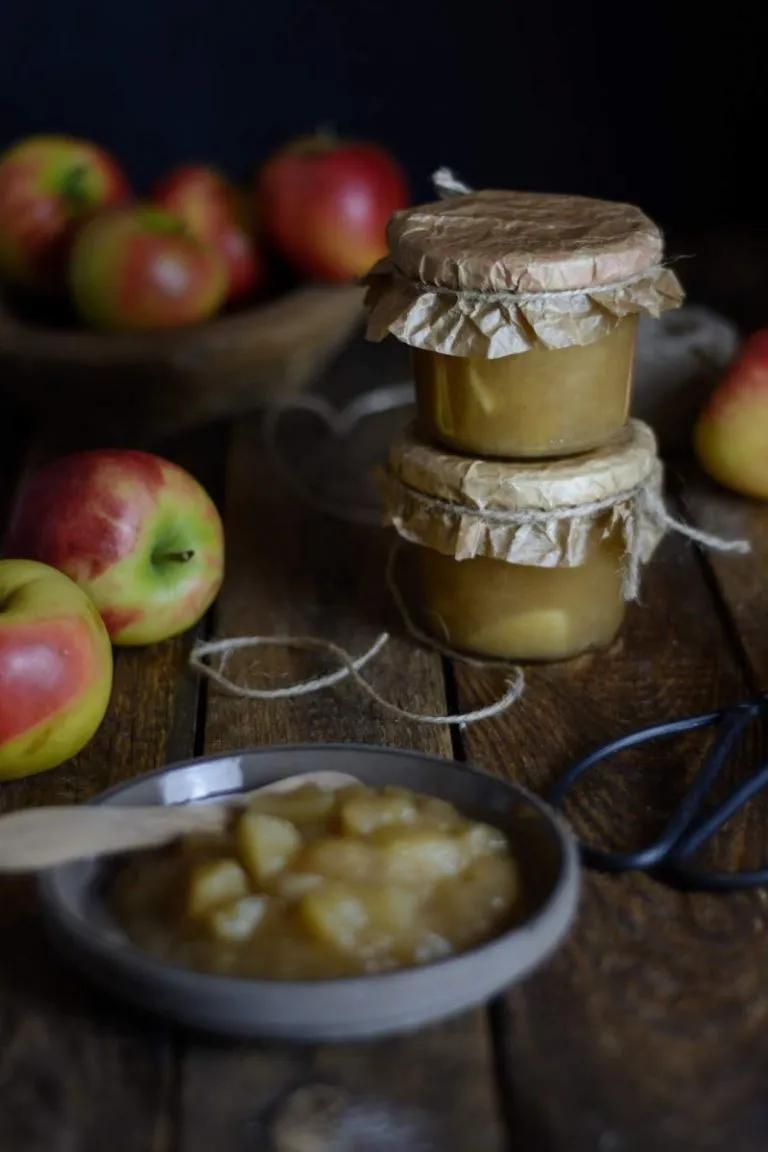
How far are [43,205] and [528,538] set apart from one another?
0.78m

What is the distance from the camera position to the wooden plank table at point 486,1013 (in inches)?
22.2

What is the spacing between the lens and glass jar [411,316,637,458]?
33.1 inches

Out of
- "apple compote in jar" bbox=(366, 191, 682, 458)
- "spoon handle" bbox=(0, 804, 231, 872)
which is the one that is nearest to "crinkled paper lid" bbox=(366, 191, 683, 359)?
"apple compote in jar" bbox=(366, 191, 682, 458)

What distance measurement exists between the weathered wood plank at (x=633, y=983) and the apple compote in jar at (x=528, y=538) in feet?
0.14

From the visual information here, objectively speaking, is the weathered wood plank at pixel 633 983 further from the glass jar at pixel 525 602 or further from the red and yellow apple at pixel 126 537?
the red and yellow apple at pixel 126 537

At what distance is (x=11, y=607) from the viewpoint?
2.63 ft

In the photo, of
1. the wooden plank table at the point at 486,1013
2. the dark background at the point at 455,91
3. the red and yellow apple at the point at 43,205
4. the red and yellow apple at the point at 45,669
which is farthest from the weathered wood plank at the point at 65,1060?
the dark background at the point at 455,91

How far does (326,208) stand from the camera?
145cm

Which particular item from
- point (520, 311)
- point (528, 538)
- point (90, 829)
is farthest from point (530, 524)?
point (90, 829)

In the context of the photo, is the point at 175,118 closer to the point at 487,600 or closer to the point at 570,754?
the point at 487,600

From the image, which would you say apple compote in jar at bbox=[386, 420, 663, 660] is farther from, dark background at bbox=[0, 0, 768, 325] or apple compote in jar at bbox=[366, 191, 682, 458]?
dark background at bbox=[0, 0, 768, 325]

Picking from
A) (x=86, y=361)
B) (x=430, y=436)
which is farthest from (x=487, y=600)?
(x=86, y=361)

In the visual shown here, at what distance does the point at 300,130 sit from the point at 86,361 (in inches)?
22.3

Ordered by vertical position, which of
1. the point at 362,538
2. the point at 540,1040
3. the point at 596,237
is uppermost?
the point at 596,237
